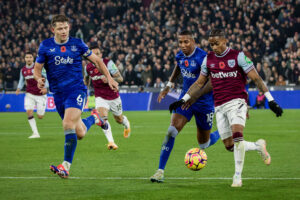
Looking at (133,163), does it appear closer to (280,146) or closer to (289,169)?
(289,169)

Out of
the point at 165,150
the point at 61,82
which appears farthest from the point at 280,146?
the point at 61,82

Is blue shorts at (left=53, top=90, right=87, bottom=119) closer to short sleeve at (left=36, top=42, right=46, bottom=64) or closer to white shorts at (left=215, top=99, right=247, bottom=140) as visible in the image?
short sleeve at (left=36, top=42, right=46, bottom=64)

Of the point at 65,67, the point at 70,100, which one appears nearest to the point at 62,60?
the point at 65,67

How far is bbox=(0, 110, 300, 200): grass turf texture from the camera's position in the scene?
287 inches

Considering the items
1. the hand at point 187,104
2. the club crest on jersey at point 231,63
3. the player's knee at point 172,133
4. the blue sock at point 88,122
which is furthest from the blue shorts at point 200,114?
the blue sock at point 88,122

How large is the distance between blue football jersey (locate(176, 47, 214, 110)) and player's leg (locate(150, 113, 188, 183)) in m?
0.58

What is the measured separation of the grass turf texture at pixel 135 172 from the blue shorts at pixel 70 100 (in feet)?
3.67

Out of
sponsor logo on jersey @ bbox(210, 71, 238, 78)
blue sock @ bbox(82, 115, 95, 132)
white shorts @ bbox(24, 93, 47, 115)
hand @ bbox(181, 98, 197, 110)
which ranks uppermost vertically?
sponsor logo on jersey @ bbox(210, 71, 238, 78)

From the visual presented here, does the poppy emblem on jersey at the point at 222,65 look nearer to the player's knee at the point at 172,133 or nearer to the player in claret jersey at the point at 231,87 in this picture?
the player in claret jersey at the point at 231,87

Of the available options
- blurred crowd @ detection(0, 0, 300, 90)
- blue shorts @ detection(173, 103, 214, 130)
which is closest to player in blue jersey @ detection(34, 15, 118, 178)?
blue shorts @ detection(173, 103, 214, 130)

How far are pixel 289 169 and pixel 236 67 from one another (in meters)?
2.35

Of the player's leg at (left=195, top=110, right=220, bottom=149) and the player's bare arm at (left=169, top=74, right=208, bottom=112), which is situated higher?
the player's bare arm at (left=169, top=74, right=208, bottom=112)

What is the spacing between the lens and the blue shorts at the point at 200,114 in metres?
9.35

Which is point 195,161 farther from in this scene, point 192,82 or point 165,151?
point 192,82
